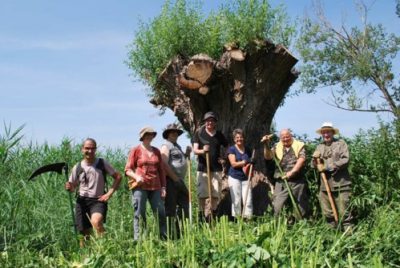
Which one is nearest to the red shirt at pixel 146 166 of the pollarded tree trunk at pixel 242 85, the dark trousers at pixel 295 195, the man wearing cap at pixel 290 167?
the man wearing cap at pixel 290 167

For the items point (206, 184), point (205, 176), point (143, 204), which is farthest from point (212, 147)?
point (143, 204)

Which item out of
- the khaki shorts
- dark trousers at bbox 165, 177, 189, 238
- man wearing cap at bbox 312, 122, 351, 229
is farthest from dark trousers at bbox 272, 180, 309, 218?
dark trousers at bbox 165, 177, 189, 238

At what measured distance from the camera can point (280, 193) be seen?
7.98m

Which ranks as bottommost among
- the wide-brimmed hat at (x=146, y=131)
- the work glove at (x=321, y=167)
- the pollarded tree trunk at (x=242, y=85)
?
the work glove at (x=321, y=167)

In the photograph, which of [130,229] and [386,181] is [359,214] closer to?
[386,181]

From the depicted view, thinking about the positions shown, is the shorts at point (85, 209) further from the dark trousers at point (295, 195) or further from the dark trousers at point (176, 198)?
the dark trousers at point (295, 195)

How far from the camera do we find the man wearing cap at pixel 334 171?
26.1 ft

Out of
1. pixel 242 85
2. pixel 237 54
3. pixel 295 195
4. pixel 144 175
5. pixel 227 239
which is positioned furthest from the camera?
pixel 242 85

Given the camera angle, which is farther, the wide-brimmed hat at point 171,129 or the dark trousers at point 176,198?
the dark trousers at point 176,198

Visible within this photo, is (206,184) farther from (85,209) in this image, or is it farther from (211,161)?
(85,209)

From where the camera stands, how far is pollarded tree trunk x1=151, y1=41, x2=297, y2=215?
10602 mm

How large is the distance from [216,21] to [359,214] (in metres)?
8.73

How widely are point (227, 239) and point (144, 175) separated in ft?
7.64

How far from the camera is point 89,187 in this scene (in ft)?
23.3
